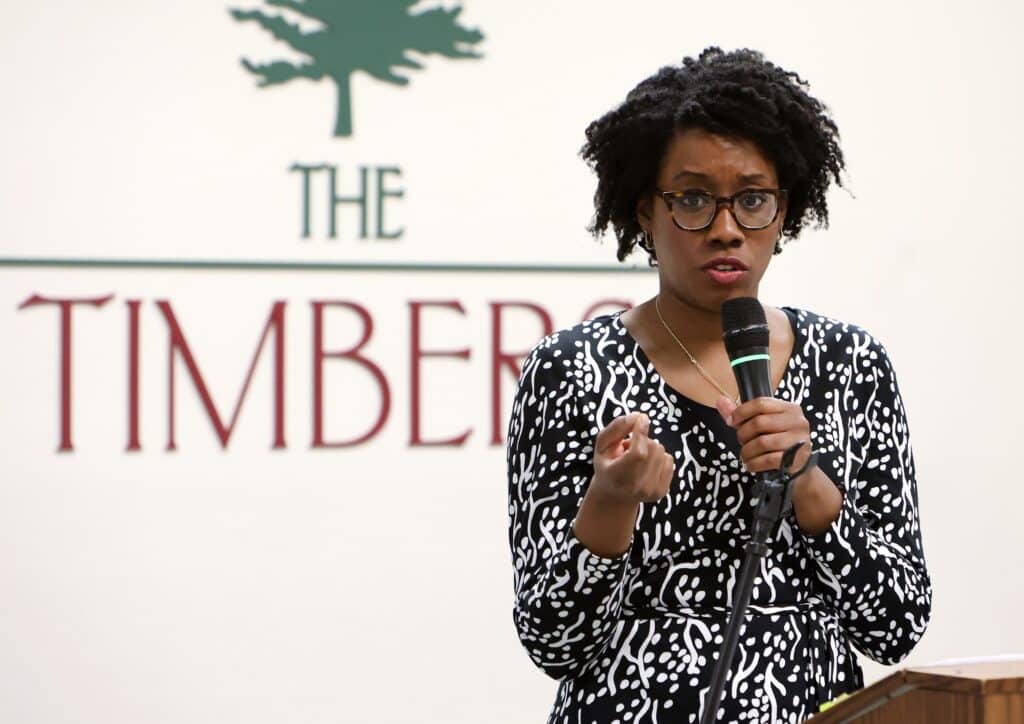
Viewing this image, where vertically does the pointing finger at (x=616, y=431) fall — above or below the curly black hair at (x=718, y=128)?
below

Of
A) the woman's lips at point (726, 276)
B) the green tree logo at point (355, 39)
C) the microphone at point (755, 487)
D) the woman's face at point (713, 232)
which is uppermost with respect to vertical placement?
the green tree logo at point (355, 39)

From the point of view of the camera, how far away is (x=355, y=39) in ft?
11.7

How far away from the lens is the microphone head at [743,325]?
1.34 metres

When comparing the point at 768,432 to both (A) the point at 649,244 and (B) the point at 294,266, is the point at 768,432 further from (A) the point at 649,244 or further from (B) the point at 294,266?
(B) the point at 294,266

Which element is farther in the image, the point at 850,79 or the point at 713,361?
the point at 850,79

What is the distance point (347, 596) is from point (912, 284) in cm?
167

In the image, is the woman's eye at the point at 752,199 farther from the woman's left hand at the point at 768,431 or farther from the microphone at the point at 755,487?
the woman's left hand at the point at 768,431

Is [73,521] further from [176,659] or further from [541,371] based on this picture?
[541,371]

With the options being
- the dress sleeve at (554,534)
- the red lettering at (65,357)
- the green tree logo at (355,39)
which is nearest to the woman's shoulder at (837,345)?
the dress sleeve at (554,534)

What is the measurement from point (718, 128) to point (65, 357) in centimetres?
232

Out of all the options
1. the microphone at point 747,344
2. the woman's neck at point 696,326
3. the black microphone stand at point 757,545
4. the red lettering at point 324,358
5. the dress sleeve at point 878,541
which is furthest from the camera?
the red lettering at point 324,358

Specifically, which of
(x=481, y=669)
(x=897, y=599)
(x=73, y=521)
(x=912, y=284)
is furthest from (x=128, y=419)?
(x=897, y=599)

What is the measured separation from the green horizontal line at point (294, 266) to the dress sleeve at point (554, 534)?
77.5 inches

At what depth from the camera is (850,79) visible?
378cm
